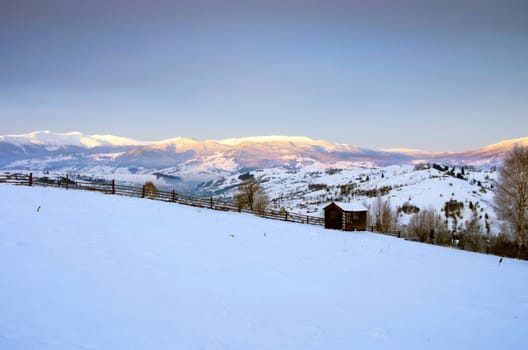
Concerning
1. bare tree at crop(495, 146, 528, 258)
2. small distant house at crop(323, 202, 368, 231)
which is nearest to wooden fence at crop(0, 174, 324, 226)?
small distant house at crop(323, 202, 368, 231)

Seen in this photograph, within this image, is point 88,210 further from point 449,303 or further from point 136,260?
point 449,303

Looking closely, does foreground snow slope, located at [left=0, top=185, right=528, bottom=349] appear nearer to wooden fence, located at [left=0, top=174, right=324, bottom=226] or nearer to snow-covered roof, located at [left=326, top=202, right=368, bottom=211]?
wooden fence, located at [left=0, top=174, right=324, bottom=226]

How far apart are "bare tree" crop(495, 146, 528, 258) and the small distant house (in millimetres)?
14976

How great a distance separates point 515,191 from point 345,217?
18.0m

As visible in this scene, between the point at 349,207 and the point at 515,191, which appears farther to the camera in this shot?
the point at 349,207

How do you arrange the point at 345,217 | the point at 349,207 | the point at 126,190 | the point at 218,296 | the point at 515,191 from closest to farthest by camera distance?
1. the point at 218,296
2. the point at 515,191
3. the point at 126,190
4. the point at 345,217
5. the point at 349,207

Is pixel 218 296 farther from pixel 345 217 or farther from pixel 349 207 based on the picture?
pixel 349 207

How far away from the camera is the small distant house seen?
40531mm

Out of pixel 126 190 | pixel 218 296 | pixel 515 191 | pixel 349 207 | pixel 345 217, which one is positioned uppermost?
pixel 515 191

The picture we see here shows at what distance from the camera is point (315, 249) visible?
18906 millimetres

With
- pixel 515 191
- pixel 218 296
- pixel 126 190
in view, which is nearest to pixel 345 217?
pixel 515 191

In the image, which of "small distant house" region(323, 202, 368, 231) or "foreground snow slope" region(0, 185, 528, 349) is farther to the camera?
"small distant house" region(323, 202, 368, 231)

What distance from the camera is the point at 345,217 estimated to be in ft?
133

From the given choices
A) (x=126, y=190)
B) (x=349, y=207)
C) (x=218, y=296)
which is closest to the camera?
(x=218, y=296)
